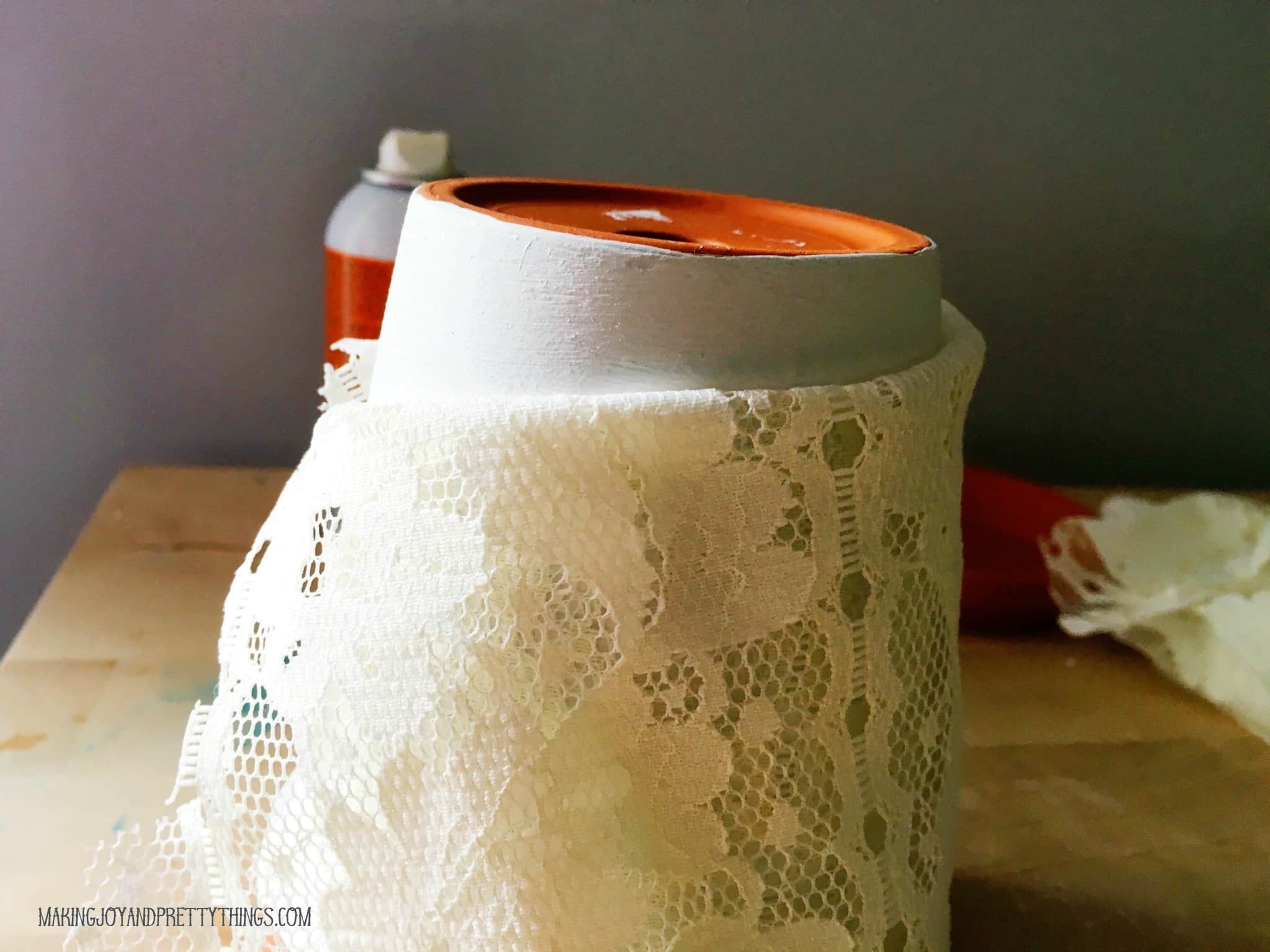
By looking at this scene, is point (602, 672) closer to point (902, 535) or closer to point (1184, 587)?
point (902, 535)

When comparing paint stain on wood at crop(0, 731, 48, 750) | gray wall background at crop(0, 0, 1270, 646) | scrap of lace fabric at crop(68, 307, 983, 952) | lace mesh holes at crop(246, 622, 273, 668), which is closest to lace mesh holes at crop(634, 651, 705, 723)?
scrap of lace fabric at crop(68, 307, 983, 952)

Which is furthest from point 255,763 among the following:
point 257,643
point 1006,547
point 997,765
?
point 1006,547

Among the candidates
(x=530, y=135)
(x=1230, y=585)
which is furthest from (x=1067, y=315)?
(x=530, y=135)

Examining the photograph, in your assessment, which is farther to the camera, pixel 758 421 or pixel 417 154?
pixel 417 154

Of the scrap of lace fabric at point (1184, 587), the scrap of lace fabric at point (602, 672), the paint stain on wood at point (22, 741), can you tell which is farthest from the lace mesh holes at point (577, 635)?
the scrap of lace fabric at point (1184, 587)

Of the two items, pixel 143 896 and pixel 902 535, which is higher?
pixel 902 535

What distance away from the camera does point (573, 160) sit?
2.27 ft

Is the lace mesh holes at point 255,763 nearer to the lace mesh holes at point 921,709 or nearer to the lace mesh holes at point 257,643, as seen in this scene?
the lace mesh holes at point 257,643

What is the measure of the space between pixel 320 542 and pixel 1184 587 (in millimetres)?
480

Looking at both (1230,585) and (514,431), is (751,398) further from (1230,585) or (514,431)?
(1230,585)

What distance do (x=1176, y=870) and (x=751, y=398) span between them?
30 centimetres

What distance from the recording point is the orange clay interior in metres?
0.31

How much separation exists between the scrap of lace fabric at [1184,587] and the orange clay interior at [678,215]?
331 millimetres

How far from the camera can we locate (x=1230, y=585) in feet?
1.87
